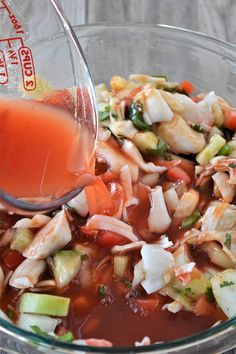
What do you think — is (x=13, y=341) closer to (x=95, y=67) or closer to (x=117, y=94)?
(x=117, y=94)

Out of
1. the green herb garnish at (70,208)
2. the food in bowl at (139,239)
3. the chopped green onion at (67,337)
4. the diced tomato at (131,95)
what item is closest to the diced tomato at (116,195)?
the food in bowl at (139,239)

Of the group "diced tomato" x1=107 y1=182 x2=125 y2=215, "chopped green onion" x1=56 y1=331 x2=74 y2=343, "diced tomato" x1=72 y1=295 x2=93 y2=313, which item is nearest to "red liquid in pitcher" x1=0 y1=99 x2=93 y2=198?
"diced tomato" x1=107 y1=182 x2=125 y2=215

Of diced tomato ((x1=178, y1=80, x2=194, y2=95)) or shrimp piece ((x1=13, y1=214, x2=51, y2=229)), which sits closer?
shrimp piece ((x1=13, y1=214, x2=51, y2=229))

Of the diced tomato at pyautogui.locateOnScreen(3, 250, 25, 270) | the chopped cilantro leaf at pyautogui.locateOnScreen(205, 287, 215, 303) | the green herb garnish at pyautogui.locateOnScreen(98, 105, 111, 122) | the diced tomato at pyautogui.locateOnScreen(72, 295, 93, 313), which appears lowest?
the diced tomato at pyautogui.locateOnScreen(72, 295, 93, 313)

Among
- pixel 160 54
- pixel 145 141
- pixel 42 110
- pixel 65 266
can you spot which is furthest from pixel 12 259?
pixel 160 54

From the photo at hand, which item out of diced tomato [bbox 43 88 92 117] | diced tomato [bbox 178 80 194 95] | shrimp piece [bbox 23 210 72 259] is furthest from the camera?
diced tomato [bbox 178 80 194 95]

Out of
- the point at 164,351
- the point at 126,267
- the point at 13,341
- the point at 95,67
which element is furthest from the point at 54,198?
the point at 95,67

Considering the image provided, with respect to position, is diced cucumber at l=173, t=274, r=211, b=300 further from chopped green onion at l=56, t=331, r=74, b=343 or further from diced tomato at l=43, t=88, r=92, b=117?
diced tomato at l=43, t=88, r=92, b=117
